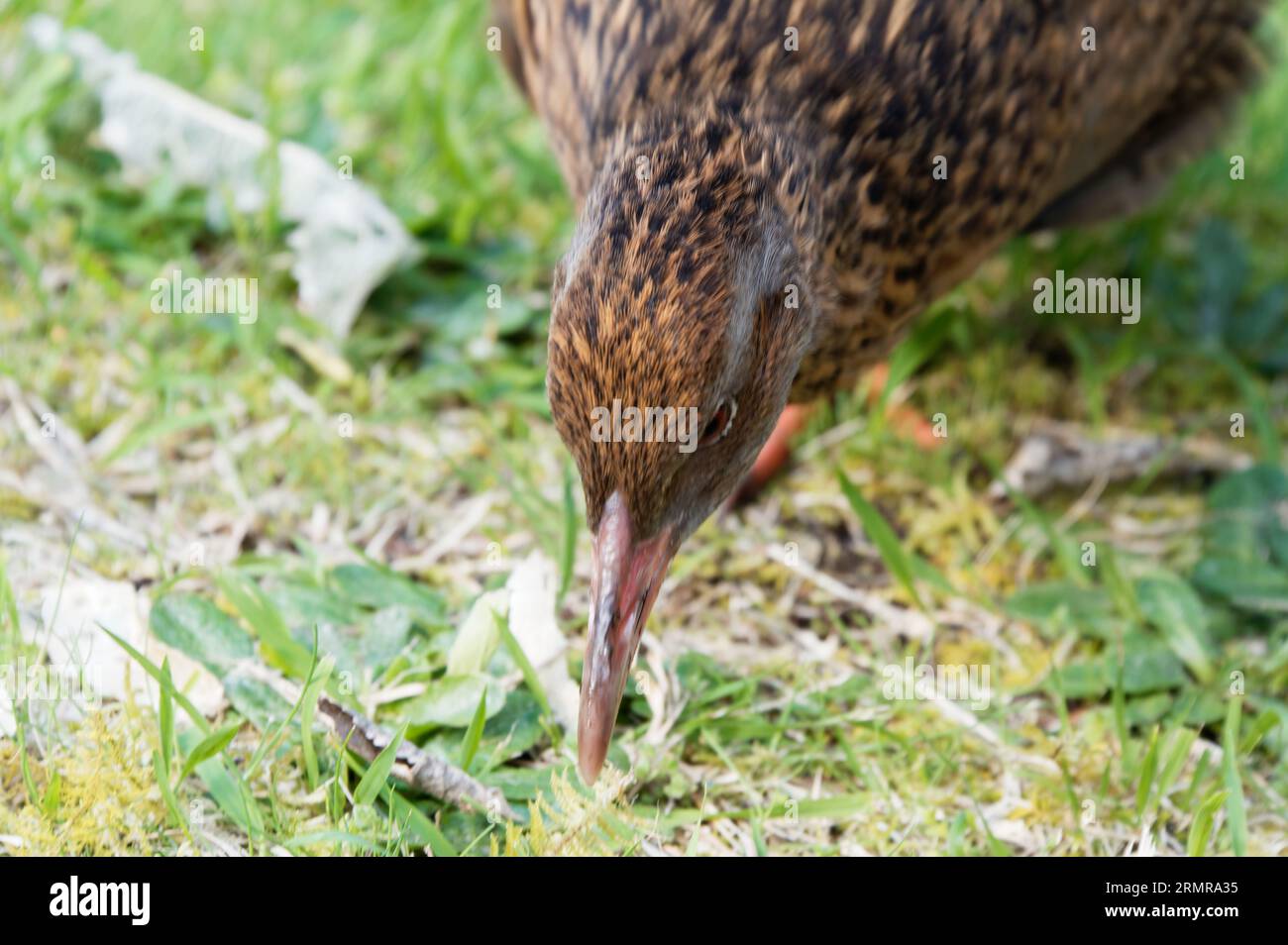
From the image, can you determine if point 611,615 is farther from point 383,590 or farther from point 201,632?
point 201,632

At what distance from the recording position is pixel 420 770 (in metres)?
2.68

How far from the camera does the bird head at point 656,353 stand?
2.51 m

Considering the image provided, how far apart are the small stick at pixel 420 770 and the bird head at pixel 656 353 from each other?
199mm

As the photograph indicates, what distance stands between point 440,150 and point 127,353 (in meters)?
1.16

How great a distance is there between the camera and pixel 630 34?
3.12 meters

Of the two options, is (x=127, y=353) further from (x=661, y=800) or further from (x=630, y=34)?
(x=661, y=800)

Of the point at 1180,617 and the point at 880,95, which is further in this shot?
the point at 1180,617

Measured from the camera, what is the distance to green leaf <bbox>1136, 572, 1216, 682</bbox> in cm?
334

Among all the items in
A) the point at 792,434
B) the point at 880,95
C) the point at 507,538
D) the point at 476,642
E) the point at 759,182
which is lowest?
the point at 476,642

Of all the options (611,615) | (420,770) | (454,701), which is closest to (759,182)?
(611,615)

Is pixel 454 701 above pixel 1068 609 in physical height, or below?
below

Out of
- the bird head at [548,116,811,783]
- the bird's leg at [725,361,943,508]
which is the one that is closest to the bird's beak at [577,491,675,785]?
the bird head at [548,116,811,783]

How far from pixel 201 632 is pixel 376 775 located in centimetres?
60
